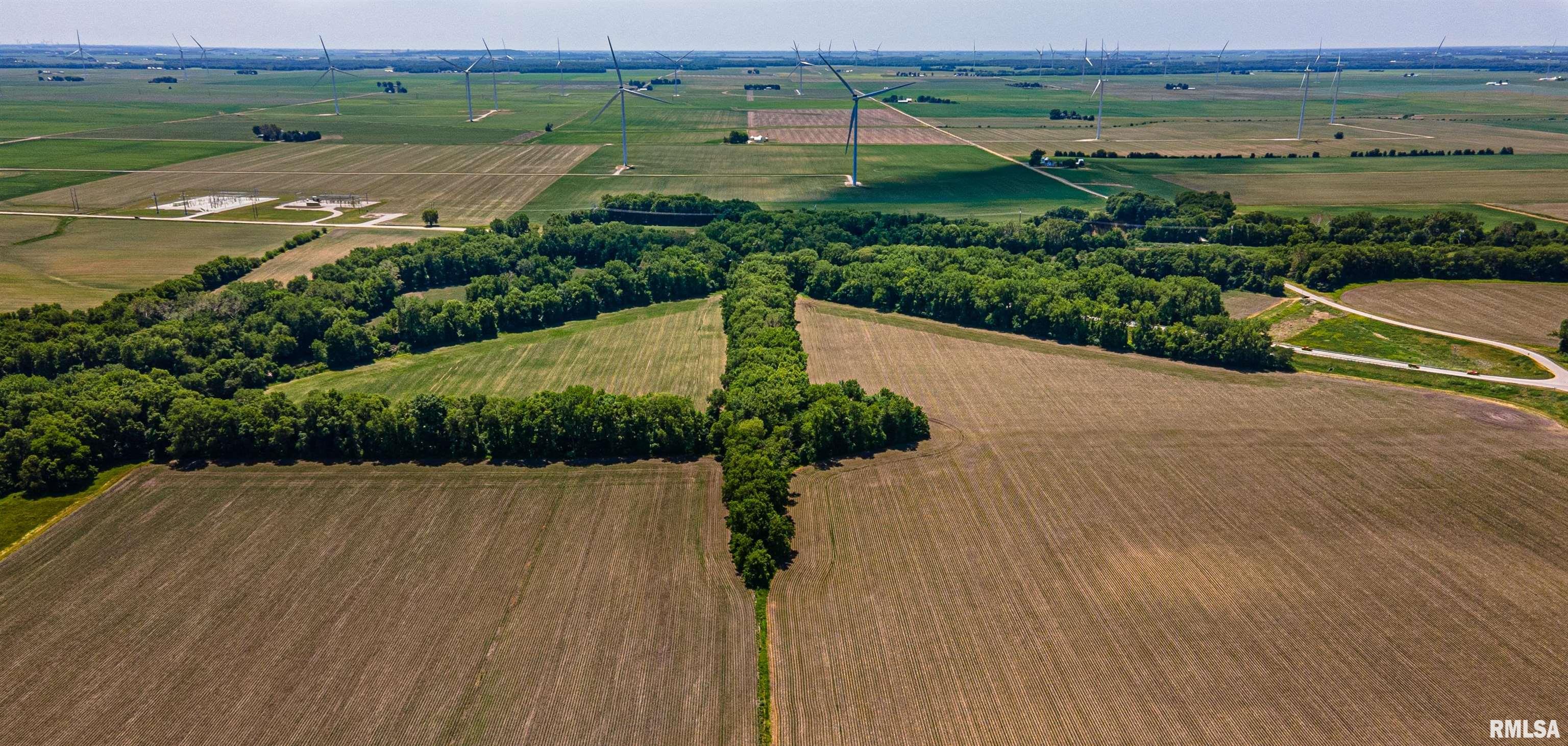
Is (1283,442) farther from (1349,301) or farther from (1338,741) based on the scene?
(1349,301)

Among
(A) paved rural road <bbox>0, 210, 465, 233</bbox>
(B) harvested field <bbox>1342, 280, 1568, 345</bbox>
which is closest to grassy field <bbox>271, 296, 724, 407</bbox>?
(A) paved rural road <bbox>0, 210, 465, 233</bbox>

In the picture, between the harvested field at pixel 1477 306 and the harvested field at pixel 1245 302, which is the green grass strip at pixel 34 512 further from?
the harvested field at pixel 1477 306

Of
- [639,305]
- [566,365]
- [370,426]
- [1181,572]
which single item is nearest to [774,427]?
[566,365]

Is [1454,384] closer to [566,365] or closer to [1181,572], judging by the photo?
[1181,572]

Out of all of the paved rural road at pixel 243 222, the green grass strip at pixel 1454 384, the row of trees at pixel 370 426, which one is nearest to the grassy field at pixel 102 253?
the paved rural road at pixel 243 222

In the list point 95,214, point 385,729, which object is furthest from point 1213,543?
point 95,214

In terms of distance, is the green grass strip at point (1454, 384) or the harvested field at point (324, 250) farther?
the harvested field at point (324, 250)
